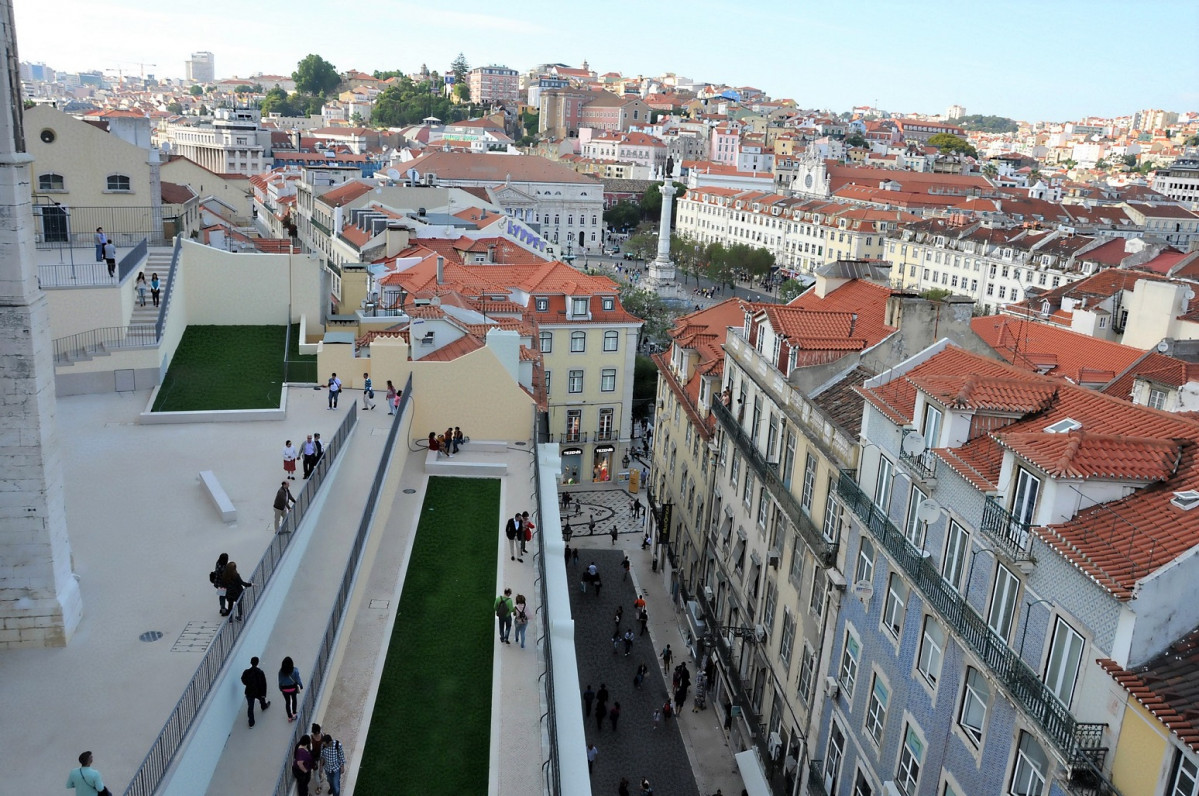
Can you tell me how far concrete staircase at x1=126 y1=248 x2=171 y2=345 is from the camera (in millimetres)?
24328

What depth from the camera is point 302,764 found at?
37.7 feet

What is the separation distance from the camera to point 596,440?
4100cm

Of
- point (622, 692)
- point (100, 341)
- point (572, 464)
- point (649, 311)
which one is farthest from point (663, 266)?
point (100, 341)

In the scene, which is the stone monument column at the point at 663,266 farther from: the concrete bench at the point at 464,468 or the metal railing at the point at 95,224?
the concrete bench at the point at 464,468

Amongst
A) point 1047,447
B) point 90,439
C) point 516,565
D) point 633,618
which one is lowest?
point 633,618

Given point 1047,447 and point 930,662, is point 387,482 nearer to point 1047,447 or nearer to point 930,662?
point 930,662

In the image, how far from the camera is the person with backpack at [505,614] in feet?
52.6

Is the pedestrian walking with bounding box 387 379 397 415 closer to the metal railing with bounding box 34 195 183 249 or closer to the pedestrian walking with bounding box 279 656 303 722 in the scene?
the metal railing with bounding box 34 195 183 249

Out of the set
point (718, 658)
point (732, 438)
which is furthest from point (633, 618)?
point (732, 438)

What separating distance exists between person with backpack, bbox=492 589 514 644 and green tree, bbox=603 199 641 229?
12398cm

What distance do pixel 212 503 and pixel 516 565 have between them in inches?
226

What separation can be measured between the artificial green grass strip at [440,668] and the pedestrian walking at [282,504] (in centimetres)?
264

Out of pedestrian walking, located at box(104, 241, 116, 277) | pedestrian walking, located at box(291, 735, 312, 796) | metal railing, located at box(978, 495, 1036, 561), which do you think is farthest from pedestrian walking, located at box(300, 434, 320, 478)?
metal railing, located at box(978, 495, 1036, 561)

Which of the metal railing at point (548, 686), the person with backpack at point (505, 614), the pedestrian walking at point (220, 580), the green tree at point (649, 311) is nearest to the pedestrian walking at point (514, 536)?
the metal railing at point (548, 686)
